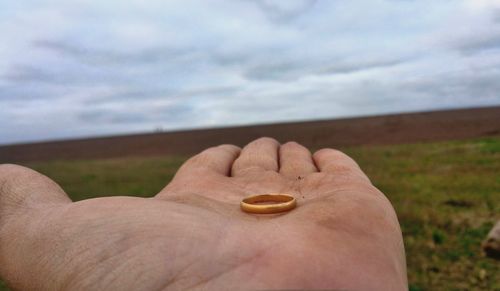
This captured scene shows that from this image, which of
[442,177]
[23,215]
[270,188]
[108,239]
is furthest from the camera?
[442,177]

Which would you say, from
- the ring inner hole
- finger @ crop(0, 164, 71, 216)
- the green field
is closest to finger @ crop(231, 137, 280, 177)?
the ring inner hole

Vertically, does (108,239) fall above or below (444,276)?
above

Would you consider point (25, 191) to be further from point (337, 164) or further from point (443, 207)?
point (443, 207)

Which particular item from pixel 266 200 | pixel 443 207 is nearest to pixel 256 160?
pixel 266 200

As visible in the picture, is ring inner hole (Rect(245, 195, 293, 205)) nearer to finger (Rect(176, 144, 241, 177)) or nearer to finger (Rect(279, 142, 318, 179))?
finger (Rect(279, 142, 318, 179))

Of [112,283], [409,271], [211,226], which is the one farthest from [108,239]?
[409,271]

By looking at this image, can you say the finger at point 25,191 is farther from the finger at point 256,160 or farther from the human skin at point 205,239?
the finger at point 256,160

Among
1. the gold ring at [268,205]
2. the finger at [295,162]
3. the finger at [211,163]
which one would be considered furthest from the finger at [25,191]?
the finger at [295,162]

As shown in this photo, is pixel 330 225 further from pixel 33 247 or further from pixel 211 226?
pixel 33 247
